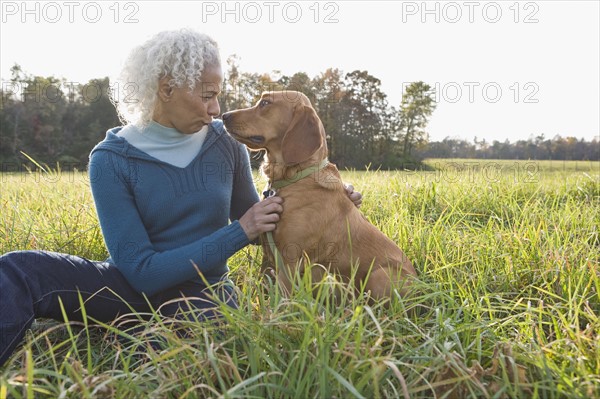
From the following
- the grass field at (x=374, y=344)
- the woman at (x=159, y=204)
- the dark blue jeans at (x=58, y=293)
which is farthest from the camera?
the woman at (x=159, y=204)

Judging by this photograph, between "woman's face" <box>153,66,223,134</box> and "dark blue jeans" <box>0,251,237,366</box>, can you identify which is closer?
"dark blue jeans" <box>0,251,237,366</box>

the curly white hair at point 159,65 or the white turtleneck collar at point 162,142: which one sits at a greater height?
the curly white hair at point 159,65

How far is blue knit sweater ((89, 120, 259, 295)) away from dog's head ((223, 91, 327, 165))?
18cm

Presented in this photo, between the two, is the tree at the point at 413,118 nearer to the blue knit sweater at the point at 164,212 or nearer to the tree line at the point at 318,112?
the tree line at the point at 318,112

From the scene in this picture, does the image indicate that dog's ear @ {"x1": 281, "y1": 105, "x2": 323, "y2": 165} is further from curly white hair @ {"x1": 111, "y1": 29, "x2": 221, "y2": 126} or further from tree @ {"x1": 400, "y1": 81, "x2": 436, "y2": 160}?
tree @ {"x1": 400, "y1": 81, "x2": 436, "y2": 160}

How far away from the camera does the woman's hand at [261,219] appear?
7.97 feet

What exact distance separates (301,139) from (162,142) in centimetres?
77

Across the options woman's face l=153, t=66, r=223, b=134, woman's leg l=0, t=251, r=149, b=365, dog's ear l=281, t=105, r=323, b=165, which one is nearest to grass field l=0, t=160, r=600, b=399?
woman's leg l=0, t=251, r=149, b=365

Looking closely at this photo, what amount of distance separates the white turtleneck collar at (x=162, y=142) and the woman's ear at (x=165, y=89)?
0.50 feet

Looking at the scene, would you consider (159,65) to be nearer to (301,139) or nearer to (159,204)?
(159,204)

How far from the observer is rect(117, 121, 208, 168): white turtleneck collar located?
260 cm

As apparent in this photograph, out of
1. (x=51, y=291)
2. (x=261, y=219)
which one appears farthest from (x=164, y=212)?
(x=51, y=291)

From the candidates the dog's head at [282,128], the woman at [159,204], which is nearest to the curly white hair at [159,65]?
the woman at [159,204]

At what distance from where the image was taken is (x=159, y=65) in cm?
253
